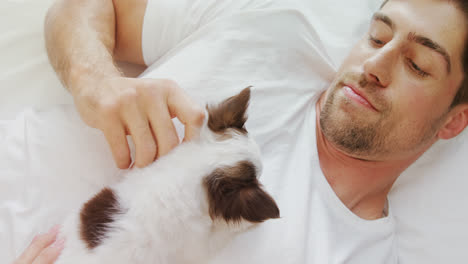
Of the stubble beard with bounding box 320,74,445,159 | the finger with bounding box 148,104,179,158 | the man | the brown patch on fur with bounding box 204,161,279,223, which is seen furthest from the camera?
the stubble beard with bounding box 320,74,445,159

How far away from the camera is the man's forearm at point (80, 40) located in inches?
39.9

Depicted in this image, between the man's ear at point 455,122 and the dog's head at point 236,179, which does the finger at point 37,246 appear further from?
the man's ear at point 455,122

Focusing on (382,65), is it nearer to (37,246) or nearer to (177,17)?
(177,17)

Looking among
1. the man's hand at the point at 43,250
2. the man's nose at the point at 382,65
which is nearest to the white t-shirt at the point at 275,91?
the man's nose at the point at 382,65

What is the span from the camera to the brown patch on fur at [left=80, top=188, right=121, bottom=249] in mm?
770

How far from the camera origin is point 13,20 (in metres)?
1.39

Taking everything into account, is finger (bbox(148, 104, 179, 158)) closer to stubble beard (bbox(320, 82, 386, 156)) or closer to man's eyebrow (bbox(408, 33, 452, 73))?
stubble beard (bbox(320, 82, 386, 156))

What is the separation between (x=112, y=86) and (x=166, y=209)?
1.33 feet

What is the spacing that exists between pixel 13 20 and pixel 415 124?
177 cm

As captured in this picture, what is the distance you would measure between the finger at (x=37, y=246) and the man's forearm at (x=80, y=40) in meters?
0.45

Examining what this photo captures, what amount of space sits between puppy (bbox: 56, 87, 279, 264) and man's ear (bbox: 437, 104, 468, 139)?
0.85m

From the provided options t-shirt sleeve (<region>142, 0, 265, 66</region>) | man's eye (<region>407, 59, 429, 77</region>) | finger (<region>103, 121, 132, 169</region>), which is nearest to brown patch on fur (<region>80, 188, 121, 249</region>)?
finger (<region>103, 121, 132, 169</region>)

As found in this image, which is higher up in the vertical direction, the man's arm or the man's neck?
the man's arm

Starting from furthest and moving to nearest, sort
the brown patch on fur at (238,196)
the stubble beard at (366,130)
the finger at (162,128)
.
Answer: the stubble beard at (366,130) → the finger at (162,128) → the brown patch on fur at (238,196)
